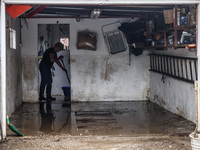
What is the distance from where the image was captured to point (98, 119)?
784 cm

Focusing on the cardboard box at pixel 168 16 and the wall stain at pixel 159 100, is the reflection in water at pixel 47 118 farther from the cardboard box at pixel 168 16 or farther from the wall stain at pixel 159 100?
the cardboard box at pixel 168 16

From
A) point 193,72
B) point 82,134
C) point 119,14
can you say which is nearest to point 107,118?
point 82,134

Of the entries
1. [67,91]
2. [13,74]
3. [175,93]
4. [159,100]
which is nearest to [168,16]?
[175,93]

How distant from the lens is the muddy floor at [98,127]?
5.50 metres

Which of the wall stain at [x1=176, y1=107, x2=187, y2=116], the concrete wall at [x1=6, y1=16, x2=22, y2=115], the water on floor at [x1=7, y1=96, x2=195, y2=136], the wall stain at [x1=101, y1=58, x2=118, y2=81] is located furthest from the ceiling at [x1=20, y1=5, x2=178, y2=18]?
the water on floor at [x1=7, y1=96, x2=195, y2=136]

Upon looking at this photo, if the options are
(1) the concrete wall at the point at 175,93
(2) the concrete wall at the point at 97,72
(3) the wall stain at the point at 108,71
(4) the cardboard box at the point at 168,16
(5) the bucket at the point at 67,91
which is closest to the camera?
(4) the cardboard box at the point at 168,16

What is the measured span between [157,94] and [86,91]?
2002 millimetres

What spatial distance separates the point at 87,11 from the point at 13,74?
91.2 inches

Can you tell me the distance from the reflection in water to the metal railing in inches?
114

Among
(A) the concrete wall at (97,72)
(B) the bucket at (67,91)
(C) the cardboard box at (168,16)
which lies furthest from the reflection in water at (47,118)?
(C) the cardboard box at (168,16)

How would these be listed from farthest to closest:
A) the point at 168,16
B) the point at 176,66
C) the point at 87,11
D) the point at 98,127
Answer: the point at 87,11
the point at 176,66
the point at 98,127
the point at 168,16

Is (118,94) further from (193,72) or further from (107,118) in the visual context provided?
(193,72)

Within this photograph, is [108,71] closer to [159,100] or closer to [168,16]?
[159,100]

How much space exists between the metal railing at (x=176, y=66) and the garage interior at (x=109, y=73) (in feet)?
0.07
